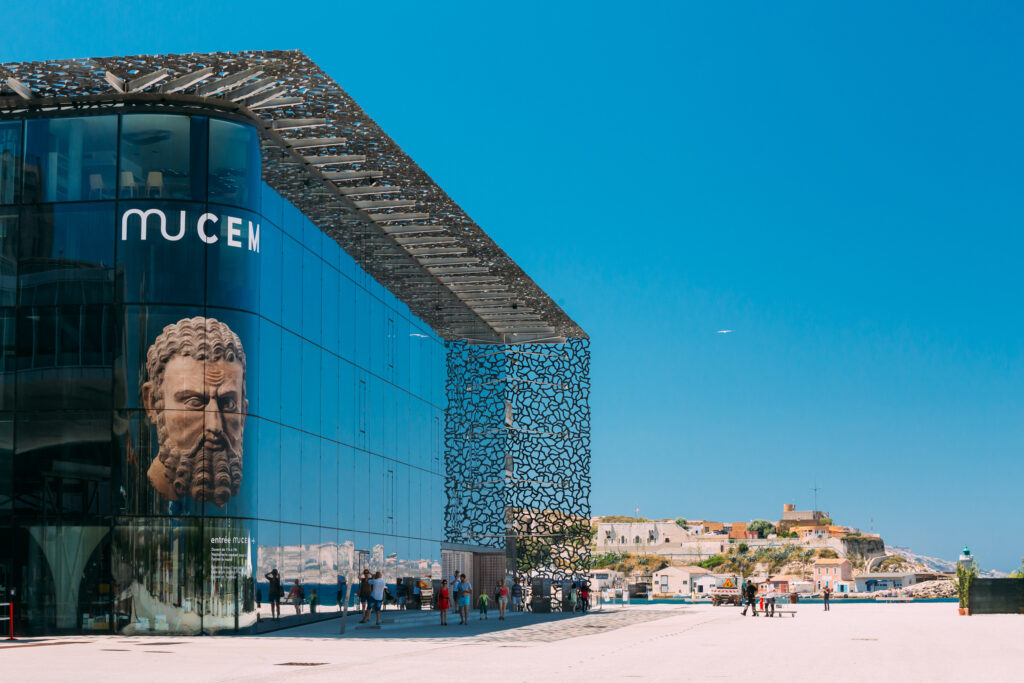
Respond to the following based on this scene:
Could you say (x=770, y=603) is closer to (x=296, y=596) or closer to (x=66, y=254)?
(x=296, y=596)

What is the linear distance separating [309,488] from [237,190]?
812 centimetres

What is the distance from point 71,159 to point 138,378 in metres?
5.18

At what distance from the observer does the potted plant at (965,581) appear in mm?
46344

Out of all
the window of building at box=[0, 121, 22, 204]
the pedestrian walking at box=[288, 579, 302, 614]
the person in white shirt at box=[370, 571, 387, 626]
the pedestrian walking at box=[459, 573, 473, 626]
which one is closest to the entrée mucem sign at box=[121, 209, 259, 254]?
the window of building at box=[0, 121, 22, 204]

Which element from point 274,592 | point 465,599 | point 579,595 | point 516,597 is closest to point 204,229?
point 274,592

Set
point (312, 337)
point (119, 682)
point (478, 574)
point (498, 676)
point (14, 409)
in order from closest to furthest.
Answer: point (119, 682), point (498, 676), point (14, 409), point (312, 337), point (478, 574)

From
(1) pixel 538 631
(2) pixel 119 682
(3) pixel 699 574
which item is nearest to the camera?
(2) pixel 119 682

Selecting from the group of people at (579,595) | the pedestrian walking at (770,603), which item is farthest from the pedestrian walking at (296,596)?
the pedestrian walking at (770,603)

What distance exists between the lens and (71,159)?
1097 inches

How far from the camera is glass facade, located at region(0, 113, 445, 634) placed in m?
26.5

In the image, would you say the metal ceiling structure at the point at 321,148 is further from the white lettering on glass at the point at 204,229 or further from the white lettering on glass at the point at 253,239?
the white lettering on glass at the point at 204,229

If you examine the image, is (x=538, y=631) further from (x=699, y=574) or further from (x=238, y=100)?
(x=699, y=574)

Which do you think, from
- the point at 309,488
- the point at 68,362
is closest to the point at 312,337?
the point at 309,488

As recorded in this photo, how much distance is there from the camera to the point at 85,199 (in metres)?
27.7
